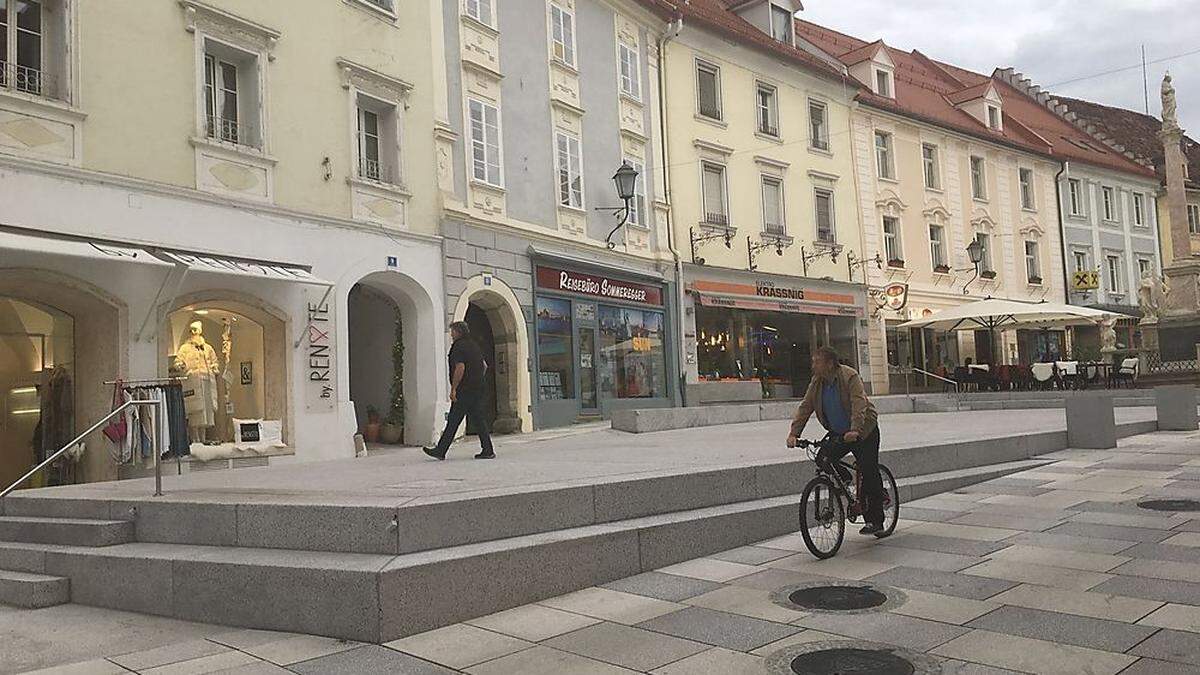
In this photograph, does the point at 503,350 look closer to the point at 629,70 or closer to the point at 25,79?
the point at 629,70

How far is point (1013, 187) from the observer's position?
120 ft

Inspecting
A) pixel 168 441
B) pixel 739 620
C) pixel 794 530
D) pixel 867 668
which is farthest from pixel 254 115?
pixel 867 668

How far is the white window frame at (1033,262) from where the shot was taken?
3721 cm

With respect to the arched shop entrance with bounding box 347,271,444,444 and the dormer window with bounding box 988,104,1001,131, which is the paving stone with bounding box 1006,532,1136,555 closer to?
the arched shop entrance with bounding box 347,271,444,444

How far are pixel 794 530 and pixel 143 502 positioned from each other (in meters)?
5.57

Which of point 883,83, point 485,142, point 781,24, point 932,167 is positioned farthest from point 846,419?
point 932,167

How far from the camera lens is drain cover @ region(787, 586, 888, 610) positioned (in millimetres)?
6004

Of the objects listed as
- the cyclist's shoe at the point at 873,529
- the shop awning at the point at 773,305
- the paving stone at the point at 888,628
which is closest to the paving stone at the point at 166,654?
the paving stone at the point at 888,628

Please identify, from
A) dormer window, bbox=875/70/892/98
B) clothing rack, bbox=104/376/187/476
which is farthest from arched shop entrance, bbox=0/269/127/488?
dormer window, bbox=875/70/892/98

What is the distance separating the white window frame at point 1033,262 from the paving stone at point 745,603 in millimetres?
34738

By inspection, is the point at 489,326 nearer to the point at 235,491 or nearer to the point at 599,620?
the point at 235,491

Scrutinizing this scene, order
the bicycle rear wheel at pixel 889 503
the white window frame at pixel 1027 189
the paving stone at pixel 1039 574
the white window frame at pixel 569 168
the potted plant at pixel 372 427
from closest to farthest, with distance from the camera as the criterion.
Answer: the paving stone at pixel 1039 574, the bicycle rear wheel at pixel 889 503, the potted plant at pixel 372 427, the white window frame at pixel 569 168, the white window frame at pixel 1027 189

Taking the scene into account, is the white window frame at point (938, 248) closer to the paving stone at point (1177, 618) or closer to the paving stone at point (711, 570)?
the paving stone at point (711, 570)

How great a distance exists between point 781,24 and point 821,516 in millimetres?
25042
